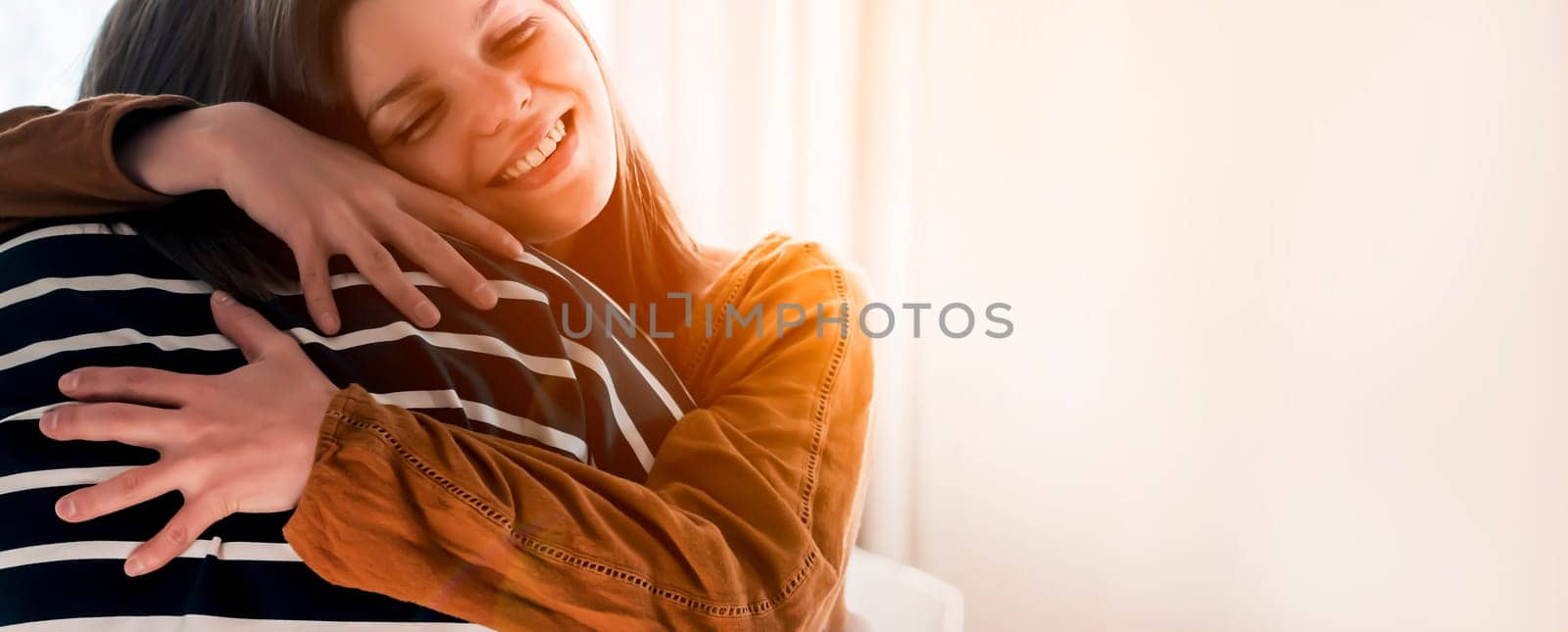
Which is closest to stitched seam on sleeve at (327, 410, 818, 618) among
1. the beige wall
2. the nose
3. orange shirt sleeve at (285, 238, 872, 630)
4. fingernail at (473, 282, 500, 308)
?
orange shirt sleeve at (285, 238, 872, 630)

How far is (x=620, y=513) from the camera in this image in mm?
619

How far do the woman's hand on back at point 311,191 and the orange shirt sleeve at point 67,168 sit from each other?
0.05 ft

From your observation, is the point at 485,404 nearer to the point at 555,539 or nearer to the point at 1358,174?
the point at 555,539

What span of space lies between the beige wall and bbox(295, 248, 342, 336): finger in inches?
24.5

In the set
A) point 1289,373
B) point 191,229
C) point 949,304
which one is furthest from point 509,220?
point 1289,373

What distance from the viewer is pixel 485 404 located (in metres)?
0.63

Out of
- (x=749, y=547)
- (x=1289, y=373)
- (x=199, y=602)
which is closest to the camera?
(x=199, y=602)

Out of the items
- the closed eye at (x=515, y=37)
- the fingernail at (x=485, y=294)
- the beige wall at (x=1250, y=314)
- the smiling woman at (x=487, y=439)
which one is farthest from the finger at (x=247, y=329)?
the beige wall at (x=1250, y=314)

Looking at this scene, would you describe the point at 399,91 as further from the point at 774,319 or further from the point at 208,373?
the point at 774,319

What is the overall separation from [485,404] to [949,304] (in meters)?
0.57

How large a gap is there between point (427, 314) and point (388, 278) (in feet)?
0.10

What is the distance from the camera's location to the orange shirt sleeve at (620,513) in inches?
22.0

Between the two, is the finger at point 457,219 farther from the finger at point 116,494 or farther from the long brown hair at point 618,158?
the finger at point 116,494

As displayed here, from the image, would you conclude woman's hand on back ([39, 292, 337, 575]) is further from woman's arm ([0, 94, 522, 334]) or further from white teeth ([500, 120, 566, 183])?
white teeth ([500, 120, 566, 183])
